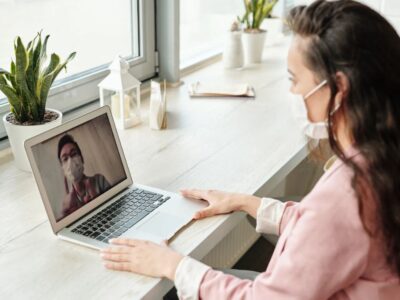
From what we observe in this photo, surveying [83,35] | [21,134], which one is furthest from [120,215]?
[83,35]

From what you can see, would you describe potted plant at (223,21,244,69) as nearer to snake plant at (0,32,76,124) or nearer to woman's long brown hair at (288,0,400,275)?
snake plant at (0,32,76,124)

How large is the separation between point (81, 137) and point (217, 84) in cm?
104

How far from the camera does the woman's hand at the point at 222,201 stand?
51.4 inches

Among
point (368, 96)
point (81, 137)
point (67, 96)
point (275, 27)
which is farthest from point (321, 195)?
point (275, 27)

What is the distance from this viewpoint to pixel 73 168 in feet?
4.12

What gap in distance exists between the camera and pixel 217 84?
7.38 feet

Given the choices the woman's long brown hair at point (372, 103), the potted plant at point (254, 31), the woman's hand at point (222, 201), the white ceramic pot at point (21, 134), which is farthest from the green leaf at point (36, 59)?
the potted plant at point (254, 31)

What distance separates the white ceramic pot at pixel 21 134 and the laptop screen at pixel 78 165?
0.66 feet

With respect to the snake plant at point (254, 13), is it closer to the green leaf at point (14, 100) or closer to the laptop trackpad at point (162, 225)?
the green leaf at point (14, 100)

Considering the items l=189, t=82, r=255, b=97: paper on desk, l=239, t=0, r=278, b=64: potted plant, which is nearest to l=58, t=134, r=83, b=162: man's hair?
l=189, t=82, r=255, b=97: paper on desk

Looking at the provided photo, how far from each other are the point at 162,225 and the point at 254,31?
4.92ft

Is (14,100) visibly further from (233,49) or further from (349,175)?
(233,49)

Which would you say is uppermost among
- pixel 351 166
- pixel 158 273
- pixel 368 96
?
pixel 368 96

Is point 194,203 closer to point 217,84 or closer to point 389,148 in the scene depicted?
point 389,148
